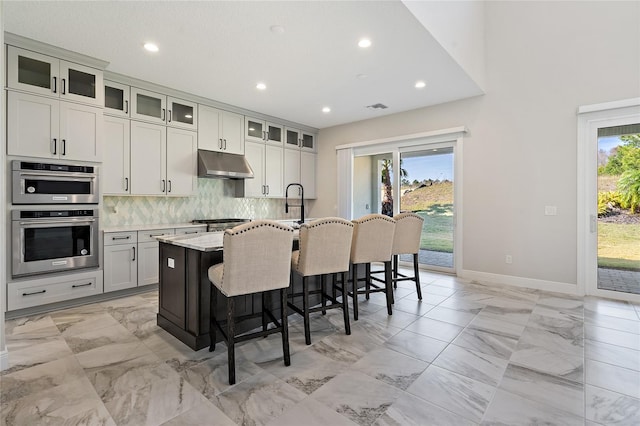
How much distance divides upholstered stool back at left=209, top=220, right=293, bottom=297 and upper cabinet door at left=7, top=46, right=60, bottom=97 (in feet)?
9.50

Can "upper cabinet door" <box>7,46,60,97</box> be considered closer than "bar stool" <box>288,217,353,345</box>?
No

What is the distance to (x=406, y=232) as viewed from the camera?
3689 mm

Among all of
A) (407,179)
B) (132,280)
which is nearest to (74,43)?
(132,280)

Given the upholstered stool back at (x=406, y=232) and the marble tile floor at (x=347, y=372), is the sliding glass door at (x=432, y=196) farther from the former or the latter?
the marble tile floor at (x=347, y=372)

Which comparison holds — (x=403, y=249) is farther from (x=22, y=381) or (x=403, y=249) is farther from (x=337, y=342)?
(x=22, y=381)

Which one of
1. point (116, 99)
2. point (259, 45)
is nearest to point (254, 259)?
point (259, 45)

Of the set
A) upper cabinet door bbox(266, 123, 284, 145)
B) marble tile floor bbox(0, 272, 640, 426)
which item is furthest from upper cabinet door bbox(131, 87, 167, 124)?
marble tile floor bbox(0, 272, 640, 426)

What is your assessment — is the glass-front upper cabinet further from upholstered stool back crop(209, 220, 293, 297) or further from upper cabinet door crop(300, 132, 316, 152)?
upper cabinet door crop(300, 132, 316, 152)

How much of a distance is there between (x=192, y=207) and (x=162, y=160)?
95 centimetres

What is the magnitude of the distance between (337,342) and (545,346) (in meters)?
1.71

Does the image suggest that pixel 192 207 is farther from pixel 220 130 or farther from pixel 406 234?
pixel 406 234

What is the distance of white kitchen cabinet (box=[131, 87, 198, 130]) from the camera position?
415 cm

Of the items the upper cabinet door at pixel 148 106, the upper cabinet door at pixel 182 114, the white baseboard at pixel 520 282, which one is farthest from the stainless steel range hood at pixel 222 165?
the white baseboard at pixel 520 282

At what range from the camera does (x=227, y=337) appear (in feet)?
7.01
